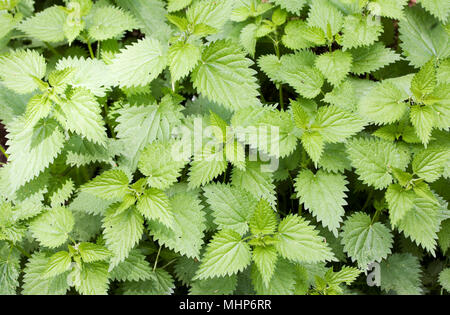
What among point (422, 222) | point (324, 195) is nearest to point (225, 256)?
point (324, 195)

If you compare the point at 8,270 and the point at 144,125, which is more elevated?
the point at 144,125

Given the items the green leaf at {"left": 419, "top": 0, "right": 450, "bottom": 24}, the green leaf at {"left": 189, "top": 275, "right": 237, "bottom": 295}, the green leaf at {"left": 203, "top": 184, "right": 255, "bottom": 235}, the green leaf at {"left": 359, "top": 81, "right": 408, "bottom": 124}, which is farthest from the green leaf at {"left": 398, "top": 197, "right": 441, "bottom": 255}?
the green leaf at {"left": 419, "top": 0, "right": 450, "bottom": 24}

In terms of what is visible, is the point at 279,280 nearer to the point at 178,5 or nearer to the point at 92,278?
the point at 92,278

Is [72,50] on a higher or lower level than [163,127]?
higher

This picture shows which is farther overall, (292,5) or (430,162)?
(292,5)
